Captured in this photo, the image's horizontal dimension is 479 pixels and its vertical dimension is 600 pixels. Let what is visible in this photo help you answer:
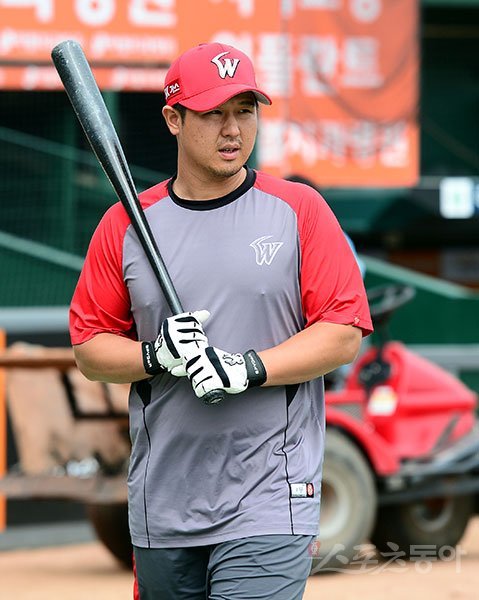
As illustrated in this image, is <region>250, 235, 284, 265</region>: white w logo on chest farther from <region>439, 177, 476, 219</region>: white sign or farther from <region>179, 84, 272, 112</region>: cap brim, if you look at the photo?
<region>439, 177, 476, 219</region>: white sign

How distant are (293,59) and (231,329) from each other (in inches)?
425

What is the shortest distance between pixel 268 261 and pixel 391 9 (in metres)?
11.6

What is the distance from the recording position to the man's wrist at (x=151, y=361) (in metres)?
3.51

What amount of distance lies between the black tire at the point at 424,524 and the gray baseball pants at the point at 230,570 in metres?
4.55

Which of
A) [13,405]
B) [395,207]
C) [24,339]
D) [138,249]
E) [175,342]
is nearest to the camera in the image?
[175,342]

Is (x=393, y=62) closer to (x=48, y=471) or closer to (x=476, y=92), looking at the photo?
(x=476, y=92)

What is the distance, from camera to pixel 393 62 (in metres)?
14.6

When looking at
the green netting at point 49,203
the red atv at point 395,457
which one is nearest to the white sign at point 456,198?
the green netting at point 49,203

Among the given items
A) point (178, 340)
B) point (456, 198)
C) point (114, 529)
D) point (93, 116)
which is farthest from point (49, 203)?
point (178, 340)

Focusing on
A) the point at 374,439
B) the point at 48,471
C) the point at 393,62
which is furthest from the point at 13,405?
the point at 393,62

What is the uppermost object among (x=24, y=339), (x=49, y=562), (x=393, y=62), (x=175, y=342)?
(x=393, y=62)

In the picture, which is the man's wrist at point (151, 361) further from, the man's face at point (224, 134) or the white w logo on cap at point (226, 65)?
the white w logo on cap at point (226, 65)

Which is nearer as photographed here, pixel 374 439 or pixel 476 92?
pixel 374 439

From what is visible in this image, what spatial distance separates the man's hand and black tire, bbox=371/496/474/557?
477cm
